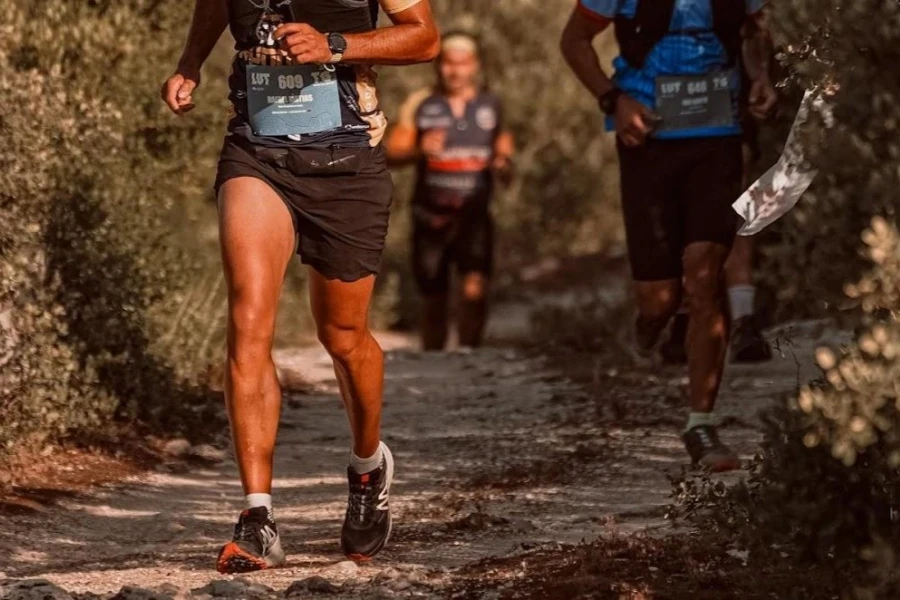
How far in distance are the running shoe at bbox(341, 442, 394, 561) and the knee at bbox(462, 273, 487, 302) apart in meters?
5.95

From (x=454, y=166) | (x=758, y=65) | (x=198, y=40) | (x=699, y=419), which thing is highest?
(x=198, y=40)

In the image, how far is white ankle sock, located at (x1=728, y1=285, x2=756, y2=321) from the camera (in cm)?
894

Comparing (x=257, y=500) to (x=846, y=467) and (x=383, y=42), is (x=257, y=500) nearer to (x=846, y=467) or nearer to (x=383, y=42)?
(x=383, y=42)

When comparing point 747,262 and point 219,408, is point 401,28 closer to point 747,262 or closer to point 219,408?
point 219,408

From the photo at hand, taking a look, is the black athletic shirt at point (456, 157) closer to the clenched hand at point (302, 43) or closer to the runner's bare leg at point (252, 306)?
the runner's bare leg at point (252, 306)

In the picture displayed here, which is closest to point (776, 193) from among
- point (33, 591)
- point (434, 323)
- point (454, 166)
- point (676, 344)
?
point (33, 591)

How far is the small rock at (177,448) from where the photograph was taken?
7793mm

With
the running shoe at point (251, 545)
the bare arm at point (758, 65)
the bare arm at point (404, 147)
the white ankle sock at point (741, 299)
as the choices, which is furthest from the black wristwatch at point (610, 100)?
the bare arm at point (404, 147)

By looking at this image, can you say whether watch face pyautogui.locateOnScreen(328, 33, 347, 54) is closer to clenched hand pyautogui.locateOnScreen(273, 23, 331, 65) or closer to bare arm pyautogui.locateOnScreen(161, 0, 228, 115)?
clenched hand pyautogui.locateOnScreen(273, 23, 331, 65)

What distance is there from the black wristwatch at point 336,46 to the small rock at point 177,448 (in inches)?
109

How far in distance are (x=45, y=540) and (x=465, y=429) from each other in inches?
102

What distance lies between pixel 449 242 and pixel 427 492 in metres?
5.03

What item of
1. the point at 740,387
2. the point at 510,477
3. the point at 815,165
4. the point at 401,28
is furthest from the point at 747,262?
the point at 815,165

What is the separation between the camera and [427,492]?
7.05 meters
